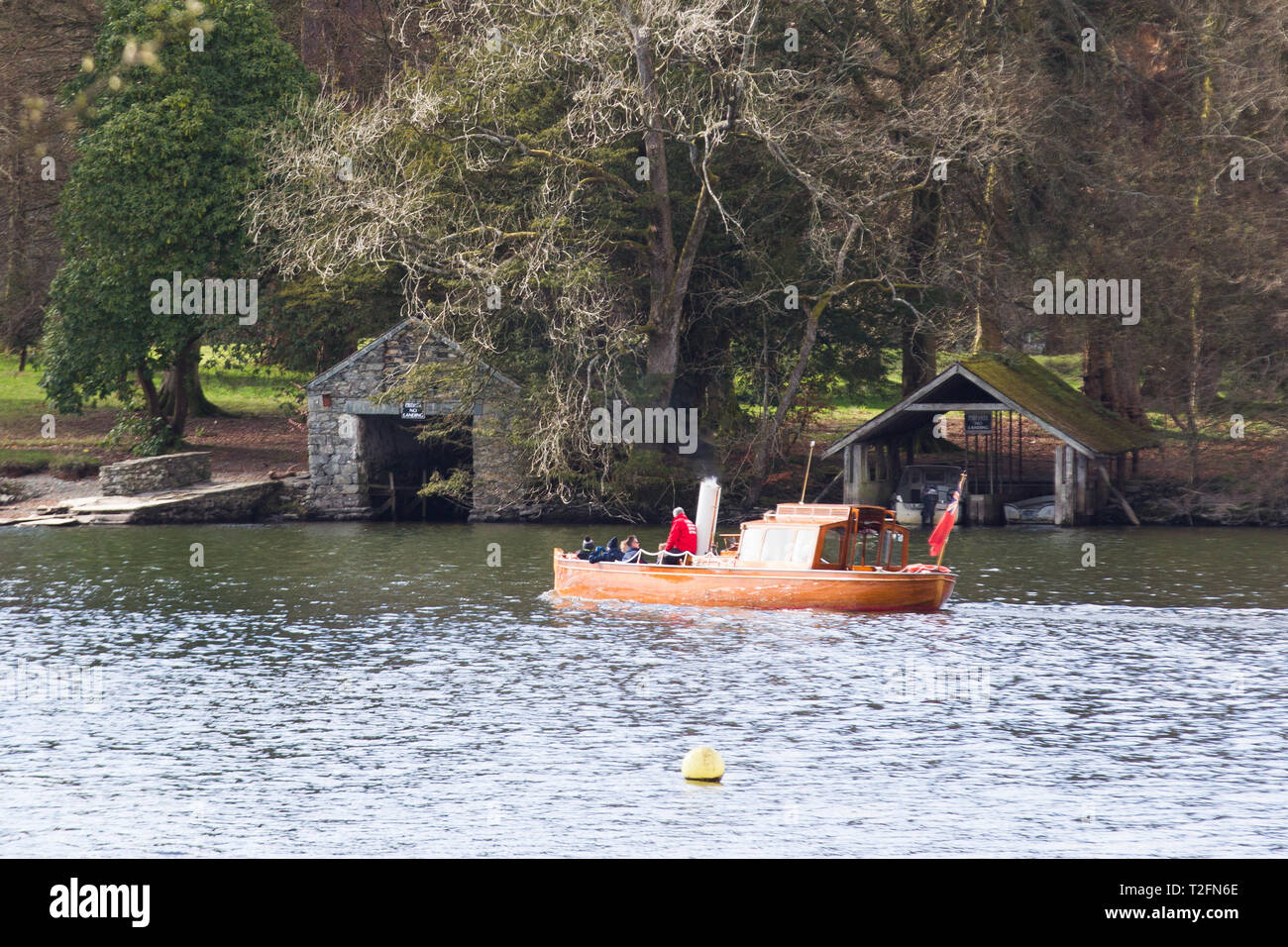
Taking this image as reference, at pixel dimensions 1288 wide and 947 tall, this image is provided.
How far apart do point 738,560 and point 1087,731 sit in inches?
435

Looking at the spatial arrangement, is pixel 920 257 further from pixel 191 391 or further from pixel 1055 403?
pixel 191 391

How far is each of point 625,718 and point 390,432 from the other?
32.8 meters

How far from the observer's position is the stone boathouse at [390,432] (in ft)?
154

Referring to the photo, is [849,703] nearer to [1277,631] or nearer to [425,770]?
[425,770]

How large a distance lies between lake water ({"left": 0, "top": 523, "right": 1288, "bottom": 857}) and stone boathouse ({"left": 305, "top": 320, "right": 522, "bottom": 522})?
1103 centimetres

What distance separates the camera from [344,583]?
3484cm
